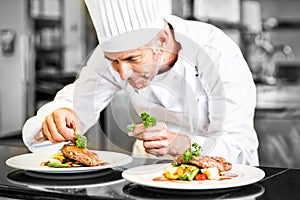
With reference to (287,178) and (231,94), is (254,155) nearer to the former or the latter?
(231,94)

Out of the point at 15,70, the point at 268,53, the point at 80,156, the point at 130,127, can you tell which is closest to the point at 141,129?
the point at 130,127

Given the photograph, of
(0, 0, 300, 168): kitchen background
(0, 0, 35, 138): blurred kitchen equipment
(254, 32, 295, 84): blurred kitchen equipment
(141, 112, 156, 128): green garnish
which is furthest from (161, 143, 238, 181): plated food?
(254, 32, 295, 84): blurred kitchen equipment

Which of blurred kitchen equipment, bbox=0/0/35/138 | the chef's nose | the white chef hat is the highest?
the white chef hat

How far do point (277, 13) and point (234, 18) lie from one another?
0.59m

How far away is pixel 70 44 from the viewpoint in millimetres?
6449

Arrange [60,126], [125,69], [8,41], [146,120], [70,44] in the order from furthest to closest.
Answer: [70,44] < [8,41] < [60,126] < [125,69] < [146,120]

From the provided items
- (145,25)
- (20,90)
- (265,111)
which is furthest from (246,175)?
(20,90)

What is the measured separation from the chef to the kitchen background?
226cm

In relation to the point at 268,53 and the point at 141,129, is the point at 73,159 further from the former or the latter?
the point at 268,53

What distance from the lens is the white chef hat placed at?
5.16ft

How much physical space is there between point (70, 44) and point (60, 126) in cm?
493

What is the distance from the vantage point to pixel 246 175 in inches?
49.1

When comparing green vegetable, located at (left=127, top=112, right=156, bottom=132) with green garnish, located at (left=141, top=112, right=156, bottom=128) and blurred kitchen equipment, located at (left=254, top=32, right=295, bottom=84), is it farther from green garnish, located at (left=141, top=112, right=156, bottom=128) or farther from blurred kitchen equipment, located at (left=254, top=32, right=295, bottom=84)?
blurred kitchen equipment, located at (left=254, top=32, right=295, bottom=84)

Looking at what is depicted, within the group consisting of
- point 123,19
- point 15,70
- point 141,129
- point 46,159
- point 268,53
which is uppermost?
point 123,19
